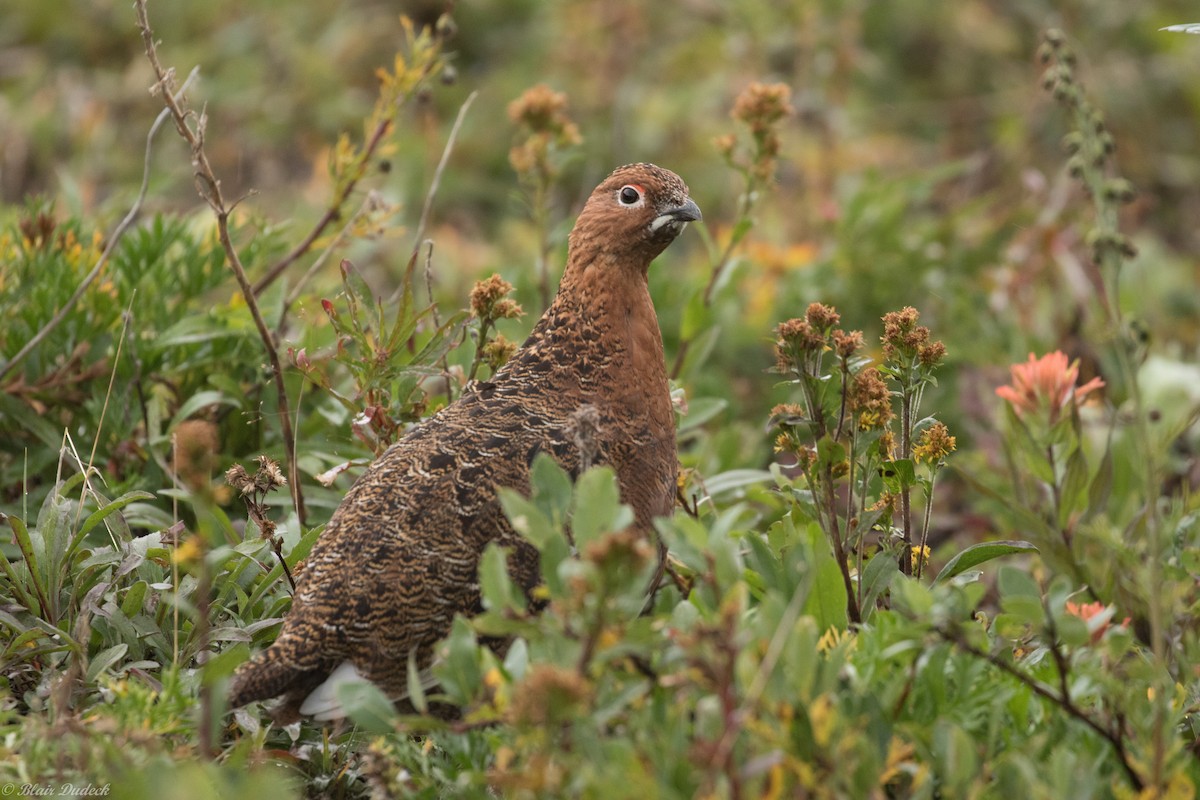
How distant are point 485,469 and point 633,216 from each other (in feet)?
3.00

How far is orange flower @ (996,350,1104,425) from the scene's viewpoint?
8.72 ft

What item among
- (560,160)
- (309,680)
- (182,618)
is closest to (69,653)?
(182,618)

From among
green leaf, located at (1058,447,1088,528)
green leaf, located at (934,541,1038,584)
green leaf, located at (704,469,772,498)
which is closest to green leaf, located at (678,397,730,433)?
green leaf, located at (704,469,772,498)

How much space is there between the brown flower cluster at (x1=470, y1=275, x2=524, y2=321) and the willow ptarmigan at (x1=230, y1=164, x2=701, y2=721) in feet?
0.47

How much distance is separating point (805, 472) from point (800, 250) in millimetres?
3699

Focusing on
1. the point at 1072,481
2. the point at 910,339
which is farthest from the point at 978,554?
the point at 910,339

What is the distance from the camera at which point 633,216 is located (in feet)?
11.9

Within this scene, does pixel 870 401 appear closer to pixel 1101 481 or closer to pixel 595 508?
pixel 1101 481

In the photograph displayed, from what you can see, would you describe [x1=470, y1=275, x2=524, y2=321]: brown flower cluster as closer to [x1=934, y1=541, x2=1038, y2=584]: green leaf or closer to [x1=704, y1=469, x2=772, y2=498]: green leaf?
[x1=704, y1=469, x2=772, y2=498]: green leaf

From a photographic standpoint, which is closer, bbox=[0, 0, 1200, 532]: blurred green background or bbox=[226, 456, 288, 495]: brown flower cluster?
bbox=[226, 456, 288, 495]: brown flower cluster

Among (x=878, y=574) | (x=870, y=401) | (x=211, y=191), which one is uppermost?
(x=211, y=191)

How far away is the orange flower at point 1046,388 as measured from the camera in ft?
8.72

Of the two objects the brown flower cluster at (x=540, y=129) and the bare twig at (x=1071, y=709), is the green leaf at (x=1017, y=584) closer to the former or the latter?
the bare twig at (x=1071, y=709)

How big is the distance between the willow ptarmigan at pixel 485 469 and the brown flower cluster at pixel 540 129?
652mm
